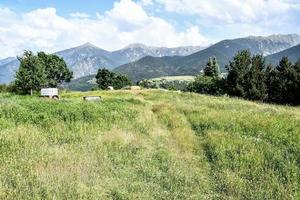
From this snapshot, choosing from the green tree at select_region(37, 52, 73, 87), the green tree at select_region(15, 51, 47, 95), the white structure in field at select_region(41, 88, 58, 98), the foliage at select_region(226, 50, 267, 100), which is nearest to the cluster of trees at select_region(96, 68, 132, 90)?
the green tree at select_region(37, 52, 73, 87)

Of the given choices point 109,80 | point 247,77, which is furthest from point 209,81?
point 109,80

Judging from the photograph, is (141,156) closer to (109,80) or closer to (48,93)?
(48,93)

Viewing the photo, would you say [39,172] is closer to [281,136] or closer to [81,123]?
[81,123]

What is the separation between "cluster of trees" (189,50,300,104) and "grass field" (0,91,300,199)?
55.4m

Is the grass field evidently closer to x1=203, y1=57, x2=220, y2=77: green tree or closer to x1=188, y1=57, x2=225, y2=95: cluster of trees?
x1=188, y1=57, x2=225, y2=95: cluster of trees

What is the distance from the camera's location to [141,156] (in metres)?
19.9

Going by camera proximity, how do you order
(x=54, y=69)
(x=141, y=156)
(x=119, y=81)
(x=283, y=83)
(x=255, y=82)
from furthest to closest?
(x=119, y=81) < (x=54, y=69) < (x=255, y=82) < (x=283, y=83) < (x=141, y=156)

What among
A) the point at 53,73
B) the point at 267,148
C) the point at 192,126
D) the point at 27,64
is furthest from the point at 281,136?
the point at 53,73

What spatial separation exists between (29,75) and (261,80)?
173 ft

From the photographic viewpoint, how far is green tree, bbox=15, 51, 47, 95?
101125mm

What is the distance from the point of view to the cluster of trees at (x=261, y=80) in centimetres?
8344

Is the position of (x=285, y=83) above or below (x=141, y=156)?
above

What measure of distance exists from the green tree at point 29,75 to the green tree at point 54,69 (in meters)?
31.7

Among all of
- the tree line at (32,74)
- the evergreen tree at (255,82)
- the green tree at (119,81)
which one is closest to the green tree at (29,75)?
the tree line at (32,74)
